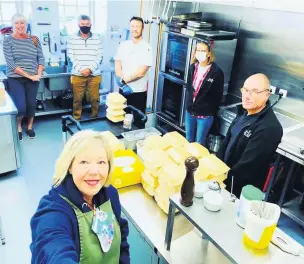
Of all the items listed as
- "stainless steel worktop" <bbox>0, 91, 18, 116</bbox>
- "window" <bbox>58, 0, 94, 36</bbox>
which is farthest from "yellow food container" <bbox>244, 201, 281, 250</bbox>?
"window" <bbox>58, 0, 94, 36</bbox>

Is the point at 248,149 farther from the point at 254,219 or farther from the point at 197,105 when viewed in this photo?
the point at 197,105

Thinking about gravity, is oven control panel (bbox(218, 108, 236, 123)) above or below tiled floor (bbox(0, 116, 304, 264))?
above

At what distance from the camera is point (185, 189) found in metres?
1.40

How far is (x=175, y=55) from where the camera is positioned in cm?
415

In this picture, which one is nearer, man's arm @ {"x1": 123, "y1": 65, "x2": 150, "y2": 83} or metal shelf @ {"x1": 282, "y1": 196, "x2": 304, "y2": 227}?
metal shelf @ {"x1": 282, "y1": 196, "x2": 304, "y2": 227}

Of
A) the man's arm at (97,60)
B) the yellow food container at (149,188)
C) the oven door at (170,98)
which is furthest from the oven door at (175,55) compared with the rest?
the yellow food container at (149,188)

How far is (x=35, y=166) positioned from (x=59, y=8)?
9.07ft

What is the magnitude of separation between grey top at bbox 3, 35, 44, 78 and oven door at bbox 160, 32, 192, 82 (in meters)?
1.65

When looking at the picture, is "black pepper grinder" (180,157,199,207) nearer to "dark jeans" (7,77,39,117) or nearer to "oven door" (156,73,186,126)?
"oven door" (156,73,186,126)

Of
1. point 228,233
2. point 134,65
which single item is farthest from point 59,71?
point 228,233

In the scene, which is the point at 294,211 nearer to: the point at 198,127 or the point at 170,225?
the point at 198,127

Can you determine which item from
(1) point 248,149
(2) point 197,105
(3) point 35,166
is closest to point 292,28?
(2) point 197,105

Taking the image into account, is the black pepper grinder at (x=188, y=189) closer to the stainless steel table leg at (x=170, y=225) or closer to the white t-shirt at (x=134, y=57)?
the stainless steel table leg at (x=170, y=225)

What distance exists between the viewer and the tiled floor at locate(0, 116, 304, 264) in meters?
2.53
